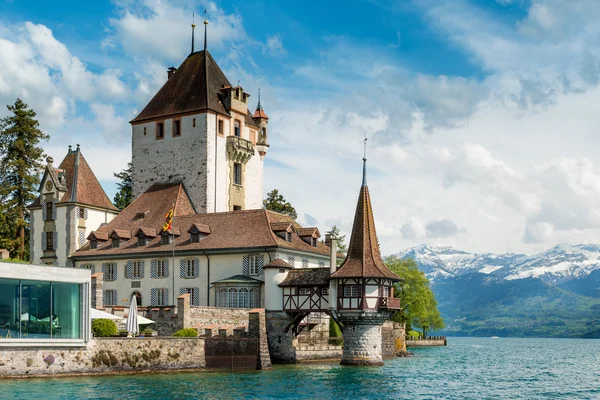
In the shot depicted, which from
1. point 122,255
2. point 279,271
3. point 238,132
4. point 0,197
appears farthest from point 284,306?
point 0,197

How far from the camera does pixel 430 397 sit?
44.5 m

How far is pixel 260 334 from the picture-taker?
191 ft

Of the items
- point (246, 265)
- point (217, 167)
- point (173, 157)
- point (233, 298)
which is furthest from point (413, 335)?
point (233, 298)

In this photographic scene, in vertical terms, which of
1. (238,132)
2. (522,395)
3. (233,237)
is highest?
(238,132)

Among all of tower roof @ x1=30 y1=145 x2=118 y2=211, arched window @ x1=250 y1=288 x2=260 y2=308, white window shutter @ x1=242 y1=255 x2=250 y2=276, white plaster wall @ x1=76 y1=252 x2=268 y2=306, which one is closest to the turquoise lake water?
arched window @ x1=250 y1=288 x2=260 y2=308

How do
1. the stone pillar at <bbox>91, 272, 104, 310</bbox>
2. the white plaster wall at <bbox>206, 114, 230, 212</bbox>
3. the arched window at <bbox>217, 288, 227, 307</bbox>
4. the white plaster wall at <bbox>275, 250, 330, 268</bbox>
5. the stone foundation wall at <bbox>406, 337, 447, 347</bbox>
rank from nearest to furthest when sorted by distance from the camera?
1. the stone pillar at <bbox>91, 272, 104, 310</bbox>
2. the white plaster wall at <bbox>275, 250, 330, 268</bbox>
3. the arched window at <bbox>217, 288, 227, 307</bbox>
4. the white plaster wall at <bbox>206, 114, 230, 212</bbox>
5. the stone foundation wall at <bbox>406, 337, 447, 347</bbox>

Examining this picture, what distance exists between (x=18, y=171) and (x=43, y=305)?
41.6 m

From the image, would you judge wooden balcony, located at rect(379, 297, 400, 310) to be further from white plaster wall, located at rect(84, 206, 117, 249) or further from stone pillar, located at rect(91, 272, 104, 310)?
white plaster wall, located at rect(84, 206, 117, 249)

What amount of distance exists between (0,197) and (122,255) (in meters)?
21.1

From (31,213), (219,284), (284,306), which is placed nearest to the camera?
(284,306)

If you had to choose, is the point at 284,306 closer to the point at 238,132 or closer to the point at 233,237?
the point at 233,237

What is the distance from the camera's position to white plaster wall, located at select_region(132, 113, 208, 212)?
260ft

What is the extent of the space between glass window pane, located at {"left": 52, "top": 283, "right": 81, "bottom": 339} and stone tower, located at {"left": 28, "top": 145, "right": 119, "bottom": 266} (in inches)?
1062

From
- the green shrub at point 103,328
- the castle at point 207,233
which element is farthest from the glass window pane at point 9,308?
the castle at point 207,233
